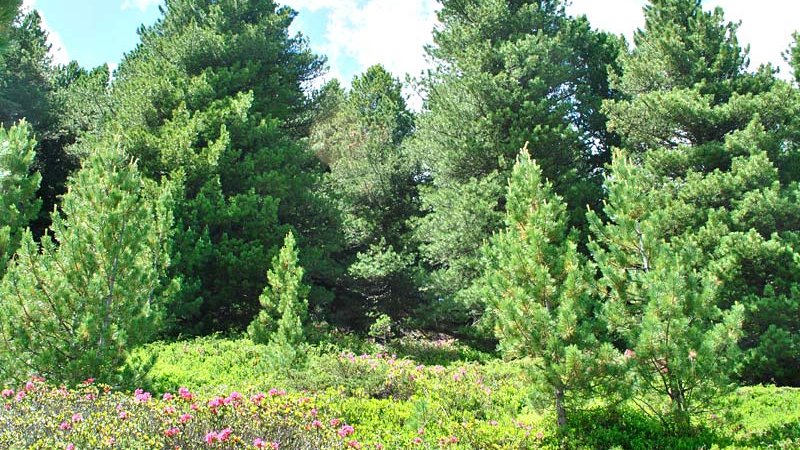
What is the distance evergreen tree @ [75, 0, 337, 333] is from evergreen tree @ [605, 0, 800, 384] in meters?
10.2

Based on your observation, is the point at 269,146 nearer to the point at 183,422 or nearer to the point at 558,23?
the point at 558,23

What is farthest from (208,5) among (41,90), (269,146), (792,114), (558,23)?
(792,114)

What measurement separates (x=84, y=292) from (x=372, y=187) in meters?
13.2

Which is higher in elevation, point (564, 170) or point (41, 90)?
point (41, 90)

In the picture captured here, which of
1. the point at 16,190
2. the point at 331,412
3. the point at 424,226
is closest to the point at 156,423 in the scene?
the point at 331,412

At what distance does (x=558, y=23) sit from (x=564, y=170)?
5504 mm

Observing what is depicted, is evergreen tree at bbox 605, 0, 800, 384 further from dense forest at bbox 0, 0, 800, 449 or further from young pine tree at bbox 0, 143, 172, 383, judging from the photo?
young pine tree at bbox 0, 143, 172, 383

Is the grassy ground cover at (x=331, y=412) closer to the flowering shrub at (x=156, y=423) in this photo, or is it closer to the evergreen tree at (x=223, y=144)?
the flowering shrub at (x=156, y=423)

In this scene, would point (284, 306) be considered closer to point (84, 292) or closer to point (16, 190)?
point (84, 292)

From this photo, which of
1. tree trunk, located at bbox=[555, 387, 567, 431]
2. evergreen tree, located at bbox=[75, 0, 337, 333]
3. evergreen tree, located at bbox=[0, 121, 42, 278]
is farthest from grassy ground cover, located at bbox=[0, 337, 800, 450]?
evergreen tree, located at bbox=[0, 121, 42, 278]

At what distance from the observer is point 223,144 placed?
51.3ft

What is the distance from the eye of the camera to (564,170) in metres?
16.4

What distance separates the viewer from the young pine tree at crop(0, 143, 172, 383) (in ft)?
23.8

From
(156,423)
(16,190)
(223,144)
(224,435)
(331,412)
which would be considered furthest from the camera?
(223,144)
